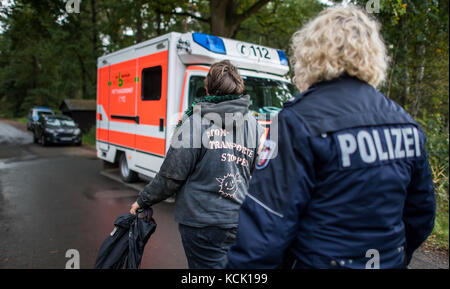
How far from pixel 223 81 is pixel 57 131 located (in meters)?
15.6

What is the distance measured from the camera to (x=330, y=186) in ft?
4.10

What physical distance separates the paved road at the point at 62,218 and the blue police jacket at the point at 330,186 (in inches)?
114

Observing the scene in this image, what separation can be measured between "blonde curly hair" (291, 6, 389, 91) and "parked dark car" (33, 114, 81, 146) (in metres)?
16.4

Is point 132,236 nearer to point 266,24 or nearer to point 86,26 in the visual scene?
point 266,24

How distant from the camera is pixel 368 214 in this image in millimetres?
1249

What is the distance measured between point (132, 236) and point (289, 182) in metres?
1.39

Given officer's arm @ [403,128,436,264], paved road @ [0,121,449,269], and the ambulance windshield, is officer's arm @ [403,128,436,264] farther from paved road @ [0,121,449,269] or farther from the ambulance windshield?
the ambulance windshield

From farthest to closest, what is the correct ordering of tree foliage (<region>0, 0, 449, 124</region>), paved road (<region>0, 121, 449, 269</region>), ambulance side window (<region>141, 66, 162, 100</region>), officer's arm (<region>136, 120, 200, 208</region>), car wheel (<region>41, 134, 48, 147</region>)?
car wheel (<region>41, 134, 48, 147</region>)
tree foliage (<region>0, 0, 449, 124</region>)
ambulance side window (<region>141, 66, 162, 100</region>)
paved road (<region>0, 121, 449, 269</region>)
officer's arm (<region>136, 120, 200, 208</region>)

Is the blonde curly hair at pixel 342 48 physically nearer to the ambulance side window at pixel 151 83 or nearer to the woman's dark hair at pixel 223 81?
the woman's dark hair at pixel 223 81

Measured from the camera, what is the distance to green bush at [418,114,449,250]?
5377 millimetres

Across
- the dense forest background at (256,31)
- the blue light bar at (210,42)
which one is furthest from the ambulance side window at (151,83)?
the dense forest background at (256,31)

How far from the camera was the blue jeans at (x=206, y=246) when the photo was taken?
220cm

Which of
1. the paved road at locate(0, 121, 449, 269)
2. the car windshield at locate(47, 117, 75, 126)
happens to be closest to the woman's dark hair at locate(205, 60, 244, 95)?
the paved road at locate(0, 121, 449, 269)
